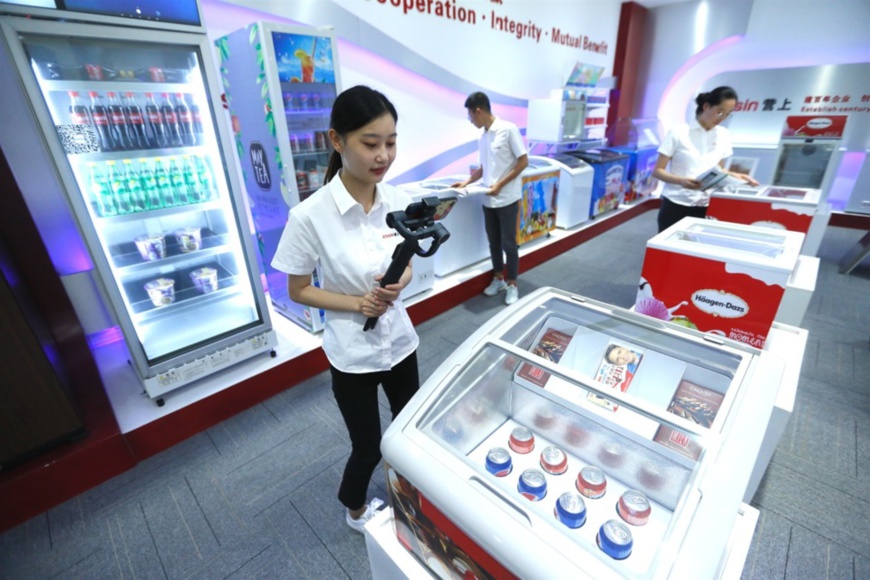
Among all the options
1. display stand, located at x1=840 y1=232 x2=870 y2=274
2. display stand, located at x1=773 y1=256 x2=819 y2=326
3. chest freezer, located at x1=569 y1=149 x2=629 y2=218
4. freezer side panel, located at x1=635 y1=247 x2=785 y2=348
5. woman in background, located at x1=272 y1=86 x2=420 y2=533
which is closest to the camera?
woman in background, located at x1=272 y1=86 x2=420 y2=533

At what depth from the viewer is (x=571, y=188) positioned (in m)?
4.77

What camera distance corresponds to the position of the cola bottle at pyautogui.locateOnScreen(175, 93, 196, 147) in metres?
2.00

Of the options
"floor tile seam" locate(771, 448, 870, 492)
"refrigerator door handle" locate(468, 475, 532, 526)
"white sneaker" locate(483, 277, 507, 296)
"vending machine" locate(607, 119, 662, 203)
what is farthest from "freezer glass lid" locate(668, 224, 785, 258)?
"vending machine" locate(607, 119, 662, 203)

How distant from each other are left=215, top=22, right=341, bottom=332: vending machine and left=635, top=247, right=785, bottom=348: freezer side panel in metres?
2.02

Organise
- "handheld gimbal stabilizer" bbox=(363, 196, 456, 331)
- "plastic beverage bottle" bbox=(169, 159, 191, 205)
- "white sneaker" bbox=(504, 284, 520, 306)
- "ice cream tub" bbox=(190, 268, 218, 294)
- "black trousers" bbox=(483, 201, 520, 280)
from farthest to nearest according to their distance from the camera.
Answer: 1. "white sneaker" bbox=(504, 284, 520, 306)
2. "black trousers" bbox=(483, 201, 520, 280)
3. "ice cream tub" bbox=(190, 268, 218, 294)
4. "plastic beverage bottle" bbox=(169, 159, 191, 205)
5. "handheld gimbal stabilizer" bbox=(363, 196, 456, 331)

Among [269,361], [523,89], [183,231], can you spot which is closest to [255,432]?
[269,361]

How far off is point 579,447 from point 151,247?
226cm

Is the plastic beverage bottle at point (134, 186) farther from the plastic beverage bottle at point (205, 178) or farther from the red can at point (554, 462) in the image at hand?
the red can at point (554, 462)

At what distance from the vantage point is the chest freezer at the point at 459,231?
139 inches

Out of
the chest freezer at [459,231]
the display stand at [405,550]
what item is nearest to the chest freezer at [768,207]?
the chest freezer at [459,231]

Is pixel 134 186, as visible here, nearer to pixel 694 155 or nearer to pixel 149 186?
pixel 149 186

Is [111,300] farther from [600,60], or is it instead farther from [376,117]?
[600,60]

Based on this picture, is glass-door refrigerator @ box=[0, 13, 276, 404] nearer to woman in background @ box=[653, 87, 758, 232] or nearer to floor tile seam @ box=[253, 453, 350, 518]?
floor tile seam @ box=[253, 453, 350, 518]

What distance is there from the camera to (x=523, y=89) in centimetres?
504
